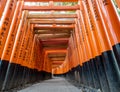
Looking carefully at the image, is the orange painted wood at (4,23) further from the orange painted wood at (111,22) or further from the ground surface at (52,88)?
the orange painted wood at (111,22)

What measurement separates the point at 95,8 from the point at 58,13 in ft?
23.7

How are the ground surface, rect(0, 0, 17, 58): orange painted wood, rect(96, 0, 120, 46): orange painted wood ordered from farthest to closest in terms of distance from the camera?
the ground surface
rect(0, 0, 17, 58): orange painted wood
rect(96, 0, 120, 46): orange painted wood

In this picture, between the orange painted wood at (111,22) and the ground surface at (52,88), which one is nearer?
the orange painted wood at (111,22)

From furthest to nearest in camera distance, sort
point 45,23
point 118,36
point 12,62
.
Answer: point 45,23
point 12,62
point 118,36

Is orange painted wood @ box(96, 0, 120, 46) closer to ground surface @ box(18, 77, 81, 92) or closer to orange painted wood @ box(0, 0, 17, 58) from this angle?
orange painted wood @ box(0, 0, 17, 58)

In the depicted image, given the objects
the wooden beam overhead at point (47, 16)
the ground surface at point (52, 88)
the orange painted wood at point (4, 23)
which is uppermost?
A: the wooden beam overhead at point (47, 16)

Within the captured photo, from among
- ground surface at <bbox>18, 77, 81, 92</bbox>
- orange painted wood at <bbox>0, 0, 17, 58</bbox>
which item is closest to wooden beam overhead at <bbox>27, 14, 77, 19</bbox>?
ground surface at <bbox>18, 77, 81, 92</bbox>

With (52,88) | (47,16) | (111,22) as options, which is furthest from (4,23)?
(47,16)

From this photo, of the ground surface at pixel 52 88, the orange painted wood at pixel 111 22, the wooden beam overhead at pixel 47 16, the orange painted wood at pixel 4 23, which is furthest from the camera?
the wooden beam overhead at pixel 47 16

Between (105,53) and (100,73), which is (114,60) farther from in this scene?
(100,73)

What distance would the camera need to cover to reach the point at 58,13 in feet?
39.7

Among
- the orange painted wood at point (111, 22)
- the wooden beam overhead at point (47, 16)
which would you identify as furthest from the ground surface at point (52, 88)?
the orange painted wood at point (111, 22)

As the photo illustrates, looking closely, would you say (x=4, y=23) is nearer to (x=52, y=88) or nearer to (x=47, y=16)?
(x=52, y=88)

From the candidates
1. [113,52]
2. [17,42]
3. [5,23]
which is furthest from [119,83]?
[17,42]
